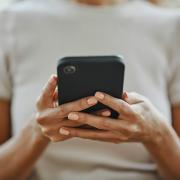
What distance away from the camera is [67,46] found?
1141 millimetres

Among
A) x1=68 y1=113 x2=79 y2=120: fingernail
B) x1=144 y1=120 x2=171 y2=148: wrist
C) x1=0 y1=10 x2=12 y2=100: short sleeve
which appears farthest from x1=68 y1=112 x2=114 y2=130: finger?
x1=0 y1=10 x2=12 y2=100: short sleeve

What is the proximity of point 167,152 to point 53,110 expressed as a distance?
29 cm

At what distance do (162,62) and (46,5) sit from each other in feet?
1.10

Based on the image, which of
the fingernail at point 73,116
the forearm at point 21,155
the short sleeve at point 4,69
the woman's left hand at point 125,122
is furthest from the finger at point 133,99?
the short sleeve at point 4,69

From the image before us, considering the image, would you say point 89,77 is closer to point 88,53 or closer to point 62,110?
point 62,110

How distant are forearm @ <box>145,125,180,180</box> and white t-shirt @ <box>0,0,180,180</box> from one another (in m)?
0.05

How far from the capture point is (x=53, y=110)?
888mm

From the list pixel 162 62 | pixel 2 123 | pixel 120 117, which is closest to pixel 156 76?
pixel 162 62

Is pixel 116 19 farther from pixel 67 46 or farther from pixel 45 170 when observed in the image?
pixel 45 170

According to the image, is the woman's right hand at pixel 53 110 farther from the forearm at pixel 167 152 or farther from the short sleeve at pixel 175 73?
the short sleeve at pixel 175 73

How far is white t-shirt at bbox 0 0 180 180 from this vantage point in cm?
107

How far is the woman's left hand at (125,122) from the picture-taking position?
866mm

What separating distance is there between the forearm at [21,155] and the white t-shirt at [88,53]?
0.05 m

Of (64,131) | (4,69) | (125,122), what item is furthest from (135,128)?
(4,69)
